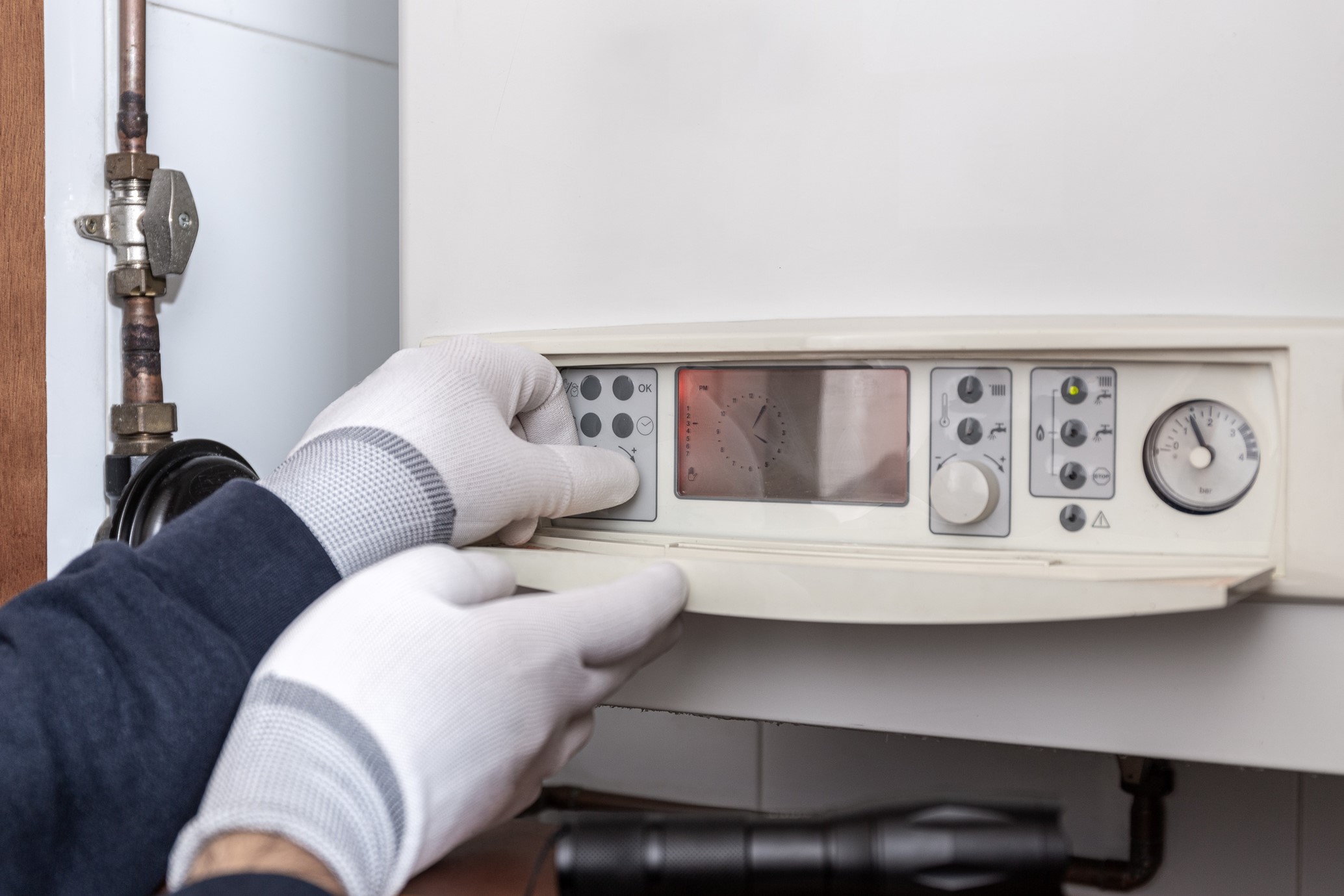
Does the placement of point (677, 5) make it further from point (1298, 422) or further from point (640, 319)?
point (1298, 422)

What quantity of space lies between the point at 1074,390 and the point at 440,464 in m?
0.30

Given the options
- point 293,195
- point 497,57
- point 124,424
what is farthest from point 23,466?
point 497,57

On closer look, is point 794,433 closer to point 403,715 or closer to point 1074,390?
point 1074,390

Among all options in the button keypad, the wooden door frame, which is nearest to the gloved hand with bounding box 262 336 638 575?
the button keypad

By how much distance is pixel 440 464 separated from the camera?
49 centimetres

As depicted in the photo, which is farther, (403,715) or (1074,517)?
(1074,517)

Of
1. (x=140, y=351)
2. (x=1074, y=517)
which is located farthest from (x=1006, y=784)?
(x=140, y=351)

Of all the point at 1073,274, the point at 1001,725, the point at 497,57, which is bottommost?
the point at 1001,725

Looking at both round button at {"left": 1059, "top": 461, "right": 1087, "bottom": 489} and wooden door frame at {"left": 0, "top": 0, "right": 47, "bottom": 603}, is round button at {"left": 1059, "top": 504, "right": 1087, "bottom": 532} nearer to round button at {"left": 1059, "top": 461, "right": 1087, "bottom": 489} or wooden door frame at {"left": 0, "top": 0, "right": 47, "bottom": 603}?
round button at {"left": 1059, "top": 461, "right": 1087, "bottom": 489}

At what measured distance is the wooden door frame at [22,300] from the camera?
2.02 feet

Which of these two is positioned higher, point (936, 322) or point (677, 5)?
point (677, 5)

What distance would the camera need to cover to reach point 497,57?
58 cm

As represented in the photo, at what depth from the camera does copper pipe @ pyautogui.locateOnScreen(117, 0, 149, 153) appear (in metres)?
0.65

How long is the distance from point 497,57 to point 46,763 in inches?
16.8
